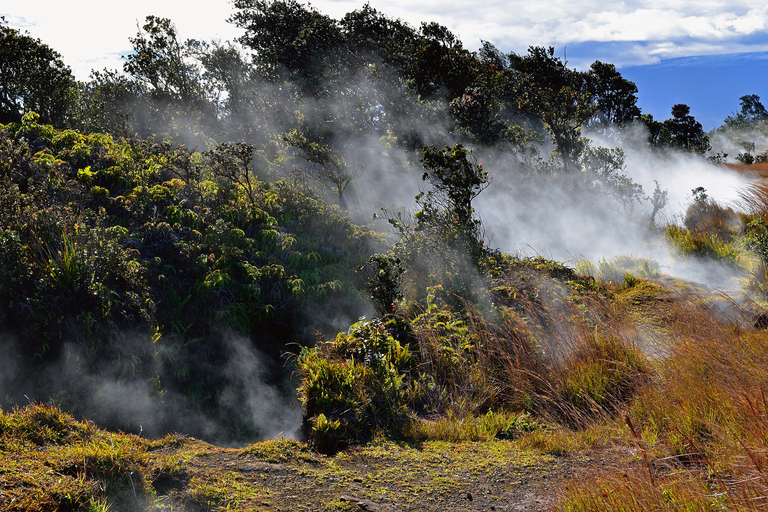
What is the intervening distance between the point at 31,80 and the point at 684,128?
117 ft

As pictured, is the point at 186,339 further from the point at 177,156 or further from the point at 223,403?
the point at 177,156

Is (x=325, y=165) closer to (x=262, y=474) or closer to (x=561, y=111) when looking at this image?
(x=561, y=111)

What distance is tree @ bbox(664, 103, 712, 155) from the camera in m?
31.0

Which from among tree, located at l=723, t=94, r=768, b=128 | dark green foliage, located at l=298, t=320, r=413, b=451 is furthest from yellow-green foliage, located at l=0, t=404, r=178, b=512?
tree, located at l=723, t=94, r=768, b=128

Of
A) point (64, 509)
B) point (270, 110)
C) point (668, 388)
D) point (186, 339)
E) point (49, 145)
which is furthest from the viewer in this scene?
point (270, 110)

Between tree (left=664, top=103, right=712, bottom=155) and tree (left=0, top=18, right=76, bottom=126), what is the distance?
3143 cm

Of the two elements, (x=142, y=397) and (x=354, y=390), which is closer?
(x=354, y=390)

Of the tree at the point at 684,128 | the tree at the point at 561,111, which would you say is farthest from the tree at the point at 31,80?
the tree at the point at 684,128

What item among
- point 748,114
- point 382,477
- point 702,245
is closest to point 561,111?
point 702,245

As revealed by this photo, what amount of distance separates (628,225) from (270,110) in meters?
11.5

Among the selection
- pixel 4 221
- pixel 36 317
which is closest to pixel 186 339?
pixel 36 317

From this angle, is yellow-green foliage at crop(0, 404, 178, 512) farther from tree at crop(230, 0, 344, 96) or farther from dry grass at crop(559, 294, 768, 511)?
tree at crop(230, 0, 344, 96)

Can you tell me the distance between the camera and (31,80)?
10.8 m

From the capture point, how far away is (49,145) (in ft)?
30.9
